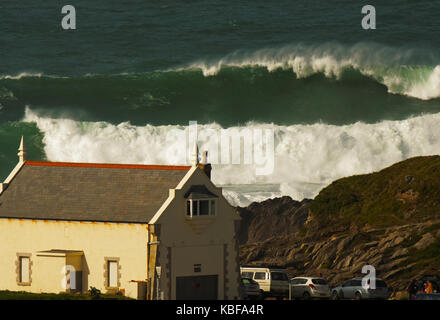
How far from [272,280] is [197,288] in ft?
16.9

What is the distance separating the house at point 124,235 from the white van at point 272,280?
2868 mm

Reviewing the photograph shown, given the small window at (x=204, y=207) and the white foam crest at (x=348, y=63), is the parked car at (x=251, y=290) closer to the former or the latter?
the small window at (x=204, y=207)

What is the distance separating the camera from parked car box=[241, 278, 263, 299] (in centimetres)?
6397

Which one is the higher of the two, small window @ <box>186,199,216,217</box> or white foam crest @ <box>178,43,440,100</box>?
white foam crest @ <box>178,43,440,100</box>

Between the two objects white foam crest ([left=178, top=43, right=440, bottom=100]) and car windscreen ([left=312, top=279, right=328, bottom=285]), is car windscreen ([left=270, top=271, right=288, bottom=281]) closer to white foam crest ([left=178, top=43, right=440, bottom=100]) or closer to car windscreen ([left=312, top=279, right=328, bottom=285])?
car windscreen ([left=312, top=279, right=328, bottom=285])

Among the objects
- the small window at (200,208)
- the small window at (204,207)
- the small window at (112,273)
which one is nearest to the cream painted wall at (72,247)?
the small window at (112,273)

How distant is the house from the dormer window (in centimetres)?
4

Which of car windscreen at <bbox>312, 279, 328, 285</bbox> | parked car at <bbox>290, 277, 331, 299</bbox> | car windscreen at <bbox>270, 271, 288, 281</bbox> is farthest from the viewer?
car windscreen at <bbox>270, 271, 288, 281</bbox>

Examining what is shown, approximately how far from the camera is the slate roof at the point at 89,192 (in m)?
61.1

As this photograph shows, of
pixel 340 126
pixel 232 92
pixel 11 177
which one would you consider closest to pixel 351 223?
pixel 11 177

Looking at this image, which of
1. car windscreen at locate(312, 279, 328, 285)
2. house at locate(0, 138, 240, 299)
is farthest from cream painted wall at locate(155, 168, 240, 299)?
car windscreen at locate(312, 279, 328, 285)

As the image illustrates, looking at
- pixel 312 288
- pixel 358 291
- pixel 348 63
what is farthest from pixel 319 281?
pixel 348 63

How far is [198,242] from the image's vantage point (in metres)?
61.4

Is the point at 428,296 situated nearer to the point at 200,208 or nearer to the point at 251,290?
the point at 251,290
